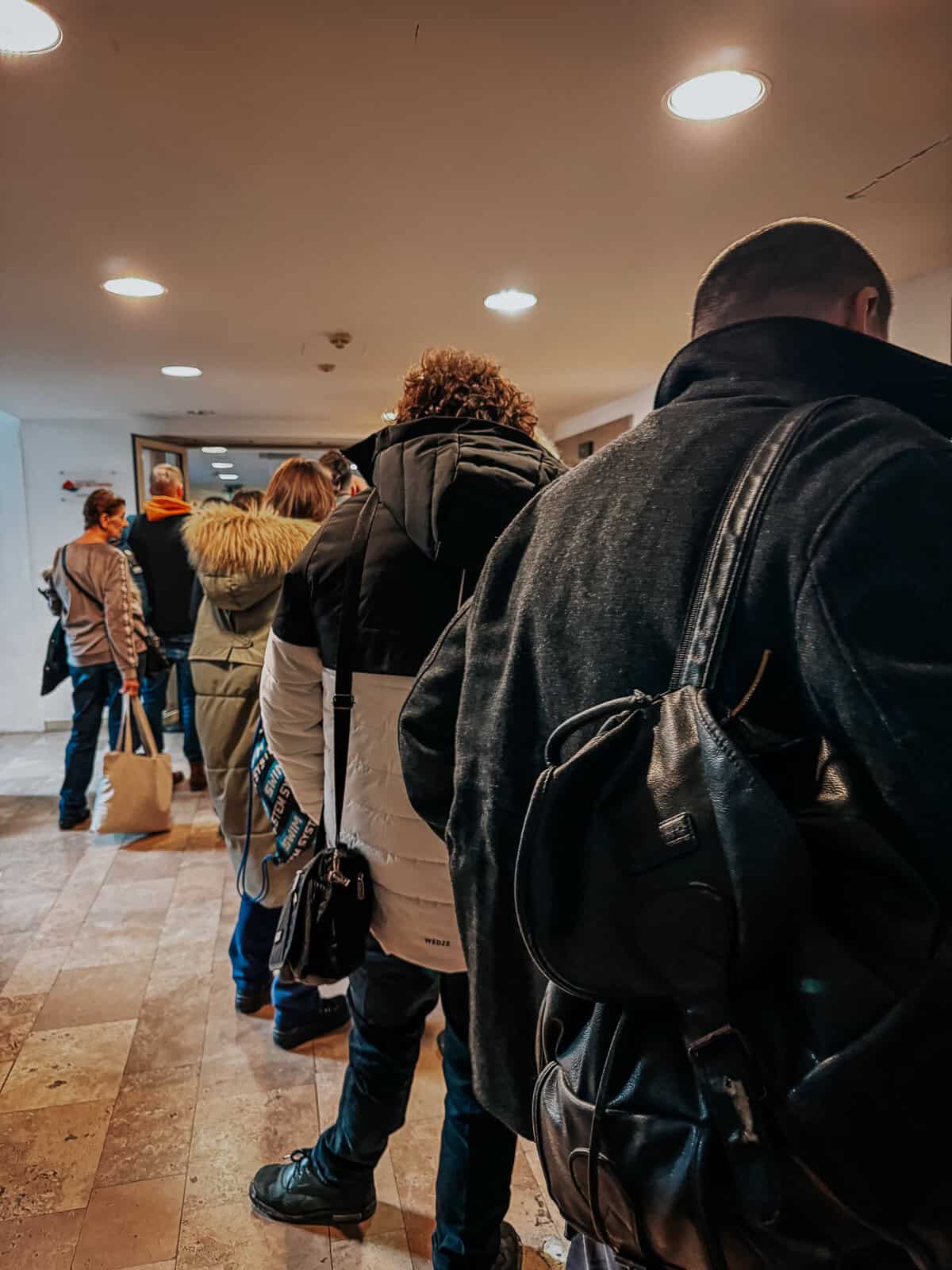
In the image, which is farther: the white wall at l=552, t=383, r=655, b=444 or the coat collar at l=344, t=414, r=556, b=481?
the white wall at l=552, t=383, r=655, b=444

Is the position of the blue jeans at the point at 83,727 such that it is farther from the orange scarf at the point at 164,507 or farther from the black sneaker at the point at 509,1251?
the black sneaker at the point at 509,1251

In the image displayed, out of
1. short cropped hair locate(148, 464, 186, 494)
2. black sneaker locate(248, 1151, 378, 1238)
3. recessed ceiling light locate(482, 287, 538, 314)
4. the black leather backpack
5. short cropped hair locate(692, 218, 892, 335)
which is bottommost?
black sneaker locate(248, 1151, 378, 1238)

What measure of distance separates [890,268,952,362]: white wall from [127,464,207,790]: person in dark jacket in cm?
308

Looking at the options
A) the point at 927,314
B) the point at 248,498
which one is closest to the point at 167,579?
the point at 248,498

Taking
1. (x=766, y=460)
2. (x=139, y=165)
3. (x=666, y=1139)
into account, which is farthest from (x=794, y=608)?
(x=139, y=165)

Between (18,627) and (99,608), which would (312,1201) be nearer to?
(99,608)

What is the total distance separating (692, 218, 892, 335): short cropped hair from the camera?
65 centimetres

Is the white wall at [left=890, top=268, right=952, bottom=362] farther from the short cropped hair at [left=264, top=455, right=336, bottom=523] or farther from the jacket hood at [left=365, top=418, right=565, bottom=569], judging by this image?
the jacket hood at [left=365, top=418, right=565, bottom=569]

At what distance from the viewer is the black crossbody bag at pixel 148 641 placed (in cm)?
335

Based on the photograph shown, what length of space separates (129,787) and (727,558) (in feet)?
10.5

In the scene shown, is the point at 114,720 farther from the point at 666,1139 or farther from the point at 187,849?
the point at 666,1139

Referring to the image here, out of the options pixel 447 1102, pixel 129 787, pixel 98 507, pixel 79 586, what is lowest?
pixel 129 787

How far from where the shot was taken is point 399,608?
1.11 meters

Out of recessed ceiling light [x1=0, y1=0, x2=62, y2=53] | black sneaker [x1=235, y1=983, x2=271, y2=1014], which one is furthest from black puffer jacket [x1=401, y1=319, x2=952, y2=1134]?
black sneaker [x1=235, y1=983, x2=271, y2=1014]
